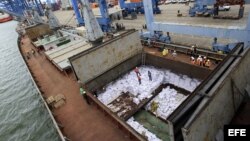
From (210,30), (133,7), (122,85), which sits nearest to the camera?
(210,30)

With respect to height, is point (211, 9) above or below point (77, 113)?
above

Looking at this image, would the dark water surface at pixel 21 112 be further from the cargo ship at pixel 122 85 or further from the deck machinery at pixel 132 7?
the deck machinery at pixel 132 7

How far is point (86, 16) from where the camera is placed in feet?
49.6

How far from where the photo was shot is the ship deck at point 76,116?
10.1 metres

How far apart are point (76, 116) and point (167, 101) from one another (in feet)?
21.0

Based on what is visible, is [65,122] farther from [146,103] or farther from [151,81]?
[151,81]

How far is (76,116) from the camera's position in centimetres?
1188

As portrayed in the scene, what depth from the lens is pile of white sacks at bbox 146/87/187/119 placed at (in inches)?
500

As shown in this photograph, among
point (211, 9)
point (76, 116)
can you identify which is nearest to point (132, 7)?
point (211, 9)

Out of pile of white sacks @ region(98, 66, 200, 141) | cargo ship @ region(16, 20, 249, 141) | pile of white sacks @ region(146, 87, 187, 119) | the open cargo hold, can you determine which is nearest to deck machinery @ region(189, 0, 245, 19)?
cargo ship @ region(16, 20, 249, 141)

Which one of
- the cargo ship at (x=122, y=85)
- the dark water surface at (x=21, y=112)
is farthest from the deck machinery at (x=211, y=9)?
the dark water surface at (x=21, y=112)

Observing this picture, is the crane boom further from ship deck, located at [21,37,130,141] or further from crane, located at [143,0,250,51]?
crane, located at [143,0,250,51]

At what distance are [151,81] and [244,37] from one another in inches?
288

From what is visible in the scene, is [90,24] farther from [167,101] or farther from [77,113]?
[167,101]
